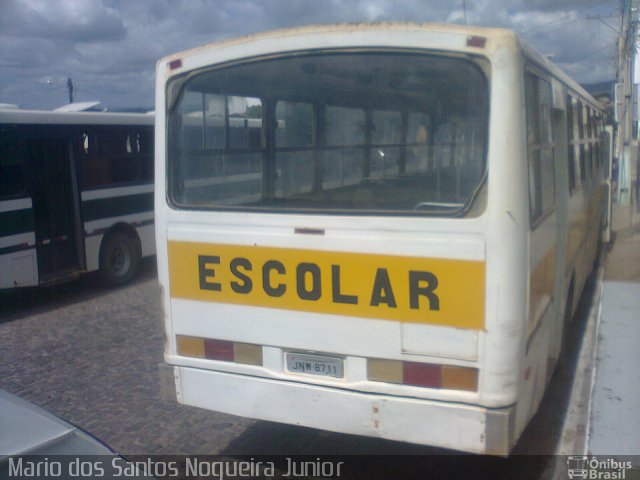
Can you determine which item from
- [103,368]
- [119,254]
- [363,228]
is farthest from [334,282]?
[119,254]

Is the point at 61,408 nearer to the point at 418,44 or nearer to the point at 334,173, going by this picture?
the point at 334,173

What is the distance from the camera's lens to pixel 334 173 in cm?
422

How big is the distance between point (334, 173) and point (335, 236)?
0.48m

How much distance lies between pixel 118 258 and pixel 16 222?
2189mm

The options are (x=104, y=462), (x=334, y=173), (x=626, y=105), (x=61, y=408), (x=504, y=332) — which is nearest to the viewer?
(x=104, y=462)

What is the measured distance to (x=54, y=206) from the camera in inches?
388

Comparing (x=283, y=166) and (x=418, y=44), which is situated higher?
(x=418, y=44)

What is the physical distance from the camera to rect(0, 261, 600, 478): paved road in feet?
16.5

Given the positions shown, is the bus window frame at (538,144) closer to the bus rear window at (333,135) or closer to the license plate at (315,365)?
the bus rear window at (333,135)

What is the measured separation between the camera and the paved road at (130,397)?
5.02 metres

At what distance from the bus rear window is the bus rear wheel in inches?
258

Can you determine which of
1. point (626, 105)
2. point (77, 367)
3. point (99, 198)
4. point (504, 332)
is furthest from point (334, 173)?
point (626, 105)

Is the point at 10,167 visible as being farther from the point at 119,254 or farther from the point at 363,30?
the point at 363,30

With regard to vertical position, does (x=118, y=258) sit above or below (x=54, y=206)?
below
